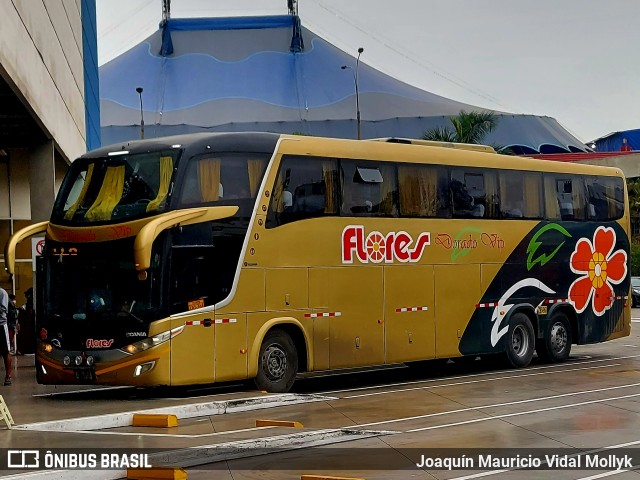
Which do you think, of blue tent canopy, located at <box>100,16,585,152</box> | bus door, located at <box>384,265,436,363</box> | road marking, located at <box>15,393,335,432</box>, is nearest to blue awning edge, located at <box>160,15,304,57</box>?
blue tent canopy, located at <box>100,16,585,152</box>

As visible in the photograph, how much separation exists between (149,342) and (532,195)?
33.4 ft

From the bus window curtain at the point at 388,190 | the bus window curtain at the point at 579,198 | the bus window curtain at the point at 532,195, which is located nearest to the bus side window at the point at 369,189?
the bus window curtain at the point at 388,190

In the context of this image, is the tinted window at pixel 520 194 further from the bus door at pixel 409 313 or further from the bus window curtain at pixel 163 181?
the bus window curtain at pixel 163 181

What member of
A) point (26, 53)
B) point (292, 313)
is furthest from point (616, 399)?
point (26, 53)

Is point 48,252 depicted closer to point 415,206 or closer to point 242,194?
point 242,194

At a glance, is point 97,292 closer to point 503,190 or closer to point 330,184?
point 330,184

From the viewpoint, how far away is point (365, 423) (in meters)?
14.5

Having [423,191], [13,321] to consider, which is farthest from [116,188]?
[13,321]

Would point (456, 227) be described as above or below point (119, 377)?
above

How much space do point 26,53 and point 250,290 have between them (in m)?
8.09

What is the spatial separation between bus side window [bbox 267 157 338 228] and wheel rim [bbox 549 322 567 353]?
752cm

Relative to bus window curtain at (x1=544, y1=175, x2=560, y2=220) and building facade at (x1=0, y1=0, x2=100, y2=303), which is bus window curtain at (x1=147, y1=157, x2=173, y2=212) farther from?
bus window curtain at (x1=544, y1=175, x2=560, y2=220)

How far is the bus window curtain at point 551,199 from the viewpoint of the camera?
77.8ft

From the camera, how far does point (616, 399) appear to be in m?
17.2
